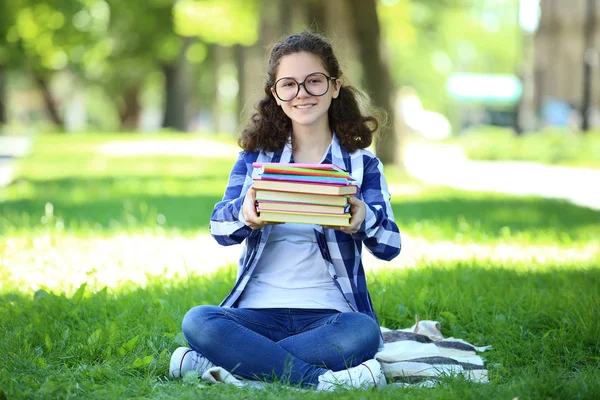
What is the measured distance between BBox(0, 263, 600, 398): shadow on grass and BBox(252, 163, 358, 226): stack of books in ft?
2.40

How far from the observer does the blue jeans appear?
3.88 meters

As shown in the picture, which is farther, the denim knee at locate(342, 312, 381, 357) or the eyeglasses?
the eyeglasses

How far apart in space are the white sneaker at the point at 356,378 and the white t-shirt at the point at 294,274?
1.13 ft

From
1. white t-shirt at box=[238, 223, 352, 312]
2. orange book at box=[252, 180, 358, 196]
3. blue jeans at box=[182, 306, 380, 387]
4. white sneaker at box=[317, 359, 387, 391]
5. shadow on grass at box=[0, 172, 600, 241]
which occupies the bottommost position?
shadow on grass at box=[0, 172, 600, 241]

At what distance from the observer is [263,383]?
149 inches

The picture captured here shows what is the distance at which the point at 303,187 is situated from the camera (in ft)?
11.9

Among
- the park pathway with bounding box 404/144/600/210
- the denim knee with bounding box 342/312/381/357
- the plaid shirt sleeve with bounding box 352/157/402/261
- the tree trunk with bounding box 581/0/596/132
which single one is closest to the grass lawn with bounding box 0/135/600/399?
the denim knee with bounding box 342/312/381/357

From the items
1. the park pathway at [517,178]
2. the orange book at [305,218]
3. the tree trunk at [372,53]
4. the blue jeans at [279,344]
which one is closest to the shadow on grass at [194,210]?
the park pathway at [517,178]

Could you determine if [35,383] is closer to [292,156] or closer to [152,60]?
[292,156]

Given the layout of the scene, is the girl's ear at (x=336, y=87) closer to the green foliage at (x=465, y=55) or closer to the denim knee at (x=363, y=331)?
the denim knee at (x=363, y=331)

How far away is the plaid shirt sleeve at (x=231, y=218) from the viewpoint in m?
3.96

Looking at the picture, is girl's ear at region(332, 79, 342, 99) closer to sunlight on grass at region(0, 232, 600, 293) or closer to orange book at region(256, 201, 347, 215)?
orange book at region(256, 201, 347, 215)

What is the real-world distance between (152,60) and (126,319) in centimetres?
3838

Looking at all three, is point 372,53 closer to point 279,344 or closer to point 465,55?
point 279,344
